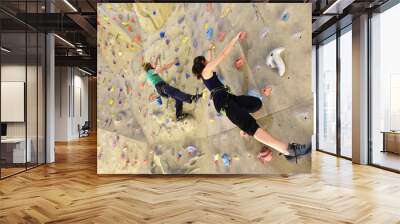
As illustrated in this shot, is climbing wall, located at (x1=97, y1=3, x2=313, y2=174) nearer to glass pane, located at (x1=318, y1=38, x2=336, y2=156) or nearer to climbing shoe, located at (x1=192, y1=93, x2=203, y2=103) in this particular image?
climbing shoe, located at (x1=192, y1=93, x2=203, y2=103)

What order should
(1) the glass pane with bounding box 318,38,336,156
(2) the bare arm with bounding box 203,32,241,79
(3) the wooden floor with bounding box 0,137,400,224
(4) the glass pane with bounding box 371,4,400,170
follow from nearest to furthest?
(3) the wooden floor with bounding box 0,137,400,224 → (2) the bare arm with bounding box 203,32,241,79 → (4) the glass pane with bounding box 371,4,400,170 → (1) the glass pane with bounding box 318,38,336,156

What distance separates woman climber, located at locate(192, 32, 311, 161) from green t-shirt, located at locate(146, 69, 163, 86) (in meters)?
0.64

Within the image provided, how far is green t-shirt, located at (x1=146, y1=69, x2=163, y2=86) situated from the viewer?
6230 mm

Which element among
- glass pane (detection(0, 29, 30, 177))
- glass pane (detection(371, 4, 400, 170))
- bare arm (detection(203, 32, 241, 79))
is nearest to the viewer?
glass pane (detection(0, 29, 30, 177))

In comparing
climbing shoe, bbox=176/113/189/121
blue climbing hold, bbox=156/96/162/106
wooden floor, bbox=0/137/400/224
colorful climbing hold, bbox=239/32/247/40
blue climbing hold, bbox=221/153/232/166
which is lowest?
wooden floor, bbox=0/137/400/224

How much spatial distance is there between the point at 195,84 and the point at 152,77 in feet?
2.52

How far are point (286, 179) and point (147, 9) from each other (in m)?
3.83

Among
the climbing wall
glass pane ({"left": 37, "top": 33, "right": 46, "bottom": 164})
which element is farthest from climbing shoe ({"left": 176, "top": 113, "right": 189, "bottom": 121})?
glass pane ({"left": 37, "top": 33, "right": 46, "bottom": 164})

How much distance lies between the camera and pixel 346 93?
8773mm

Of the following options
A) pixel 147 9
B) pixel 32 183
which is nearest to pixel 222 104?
pixel 147 9

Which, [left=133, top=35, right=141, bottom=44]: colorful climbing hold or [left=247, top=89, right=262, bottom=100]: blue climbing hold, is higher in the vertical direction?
[left=133, top=35, right=141, bottom=44]: colorful climbing hold

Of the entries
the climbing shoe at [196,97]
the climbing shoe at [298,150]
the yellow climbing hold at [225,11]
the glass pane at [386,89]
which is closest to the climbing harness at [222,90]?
the climbing shoe at [196,97]

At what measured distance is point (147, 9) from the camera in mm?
6230

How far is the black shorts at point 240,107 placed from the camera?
6184 millimetres
